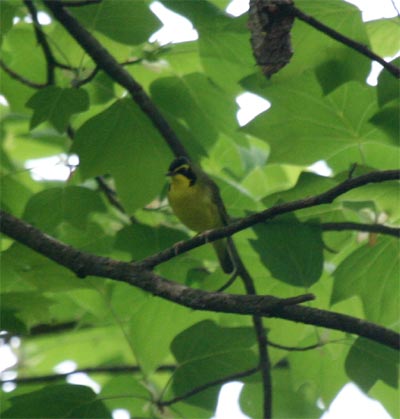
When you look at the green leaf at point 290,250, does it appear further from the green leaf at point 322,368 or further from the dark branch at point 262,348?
the green leaf at point 322,368

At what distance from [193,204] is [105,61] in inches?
42.6

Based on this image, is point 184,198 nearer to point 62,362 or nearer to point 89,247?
point 89,247

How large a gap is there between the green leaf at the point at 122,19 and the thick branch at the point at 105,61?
0.07 meters

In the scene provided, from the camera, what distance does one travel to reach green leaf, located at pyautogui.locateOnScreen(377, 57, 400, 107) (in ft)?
12.3

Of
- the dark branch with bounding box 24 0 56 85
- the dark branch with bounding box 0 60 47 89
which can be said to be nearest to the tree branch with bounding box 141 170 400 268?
the dark branch with bounding box 24 0 56 85

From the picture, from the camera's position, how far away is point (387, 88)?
3766 millimetres

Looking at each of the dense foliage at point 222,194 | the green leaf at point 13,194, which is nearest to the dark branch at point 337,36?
the dense foliage at point 222,194

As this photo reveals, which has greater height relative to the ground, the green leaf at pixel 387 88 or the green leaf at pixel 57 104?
the green leaf at pixel 57 104

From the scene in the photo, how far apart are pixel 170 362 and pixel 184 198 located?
1.99 m

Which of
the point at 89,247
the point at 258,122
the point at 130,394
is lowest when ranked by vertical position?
the point at 130,394

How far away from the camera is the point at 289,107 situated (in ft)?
13.9

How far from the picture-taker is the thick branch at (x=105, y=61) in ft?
14.1

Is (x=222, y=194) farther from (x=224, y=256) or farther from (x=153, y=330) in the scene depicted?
(x=153, y=330)

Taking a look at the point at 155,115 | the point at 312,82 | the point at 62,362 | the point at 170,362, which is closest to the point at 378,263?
the point at 312,82
